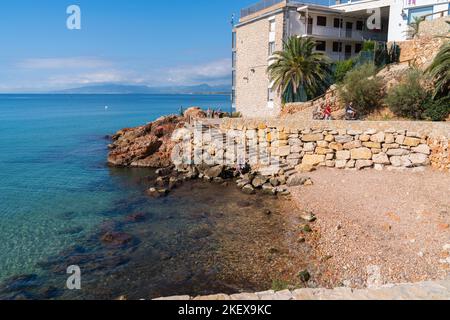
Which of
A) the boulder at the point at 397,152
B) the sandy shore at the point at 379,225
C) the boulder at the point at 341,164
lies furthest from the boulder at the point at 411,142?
the boulder at the point at 341,164

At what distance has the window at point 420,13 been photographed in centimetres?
2814

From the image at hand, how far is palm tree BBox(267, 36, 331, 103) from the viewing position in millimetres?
29047

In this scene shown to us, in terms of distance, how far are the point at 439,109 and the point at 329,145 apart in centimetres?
625

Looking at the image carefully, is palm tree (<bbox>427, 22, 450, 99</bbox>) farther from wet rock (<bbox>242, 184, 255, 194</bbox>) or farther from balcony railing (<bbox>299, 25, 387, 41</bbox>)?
balcony railing (<bbox>299, 25, 387, 41</bbox>)

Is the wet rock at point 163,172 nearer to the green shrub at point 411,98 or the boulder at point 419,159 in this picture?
the boulder at point 419,159

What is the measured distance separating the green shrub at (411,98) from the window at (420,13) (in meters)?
10.7

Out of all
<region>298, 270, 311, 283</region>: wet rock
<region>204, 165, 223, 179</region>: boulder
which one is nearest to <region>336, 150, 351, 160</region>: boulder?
<region>204, 165, 223, 179</region>: boulder

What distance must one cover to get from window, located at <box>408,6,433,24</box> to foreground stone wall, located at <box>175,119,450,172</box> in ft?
50.6

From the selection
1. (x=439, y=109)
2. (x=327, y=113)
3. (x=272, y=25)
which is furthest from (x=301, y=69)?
(x=439, y=109)

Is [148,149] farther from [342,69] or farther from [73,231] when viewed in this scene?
[342,69]

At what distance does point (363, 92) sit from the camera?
23.0 meters

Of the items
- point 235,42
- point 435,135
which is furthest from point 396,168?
point 235,42
